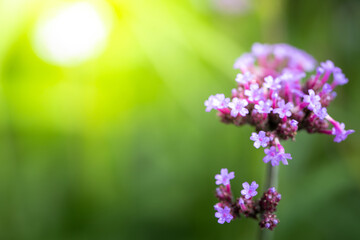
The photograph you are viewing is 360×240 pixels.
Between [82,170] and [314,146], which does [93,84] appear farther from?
[314,146]

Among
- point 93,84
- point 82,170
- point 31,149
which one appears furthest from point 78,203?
point 93,84

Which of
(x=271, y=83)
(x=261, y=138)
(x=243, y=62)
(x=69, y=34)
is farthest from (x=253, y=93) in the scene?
(x=69, y=34)

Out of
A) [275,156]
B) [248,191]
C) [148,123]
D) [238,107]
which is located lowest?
[248,191]

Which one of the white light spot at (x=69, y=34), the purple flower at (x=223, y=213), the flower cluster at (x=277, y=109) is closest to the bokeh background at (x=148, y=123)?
the white light spot at (x=69, y=34)

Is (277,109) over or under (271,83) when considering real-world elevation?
under

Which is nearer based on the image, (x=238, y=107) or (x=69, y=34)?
(x=238, y=107)

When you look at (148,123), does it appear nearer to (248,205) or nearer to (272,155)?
(248,205)

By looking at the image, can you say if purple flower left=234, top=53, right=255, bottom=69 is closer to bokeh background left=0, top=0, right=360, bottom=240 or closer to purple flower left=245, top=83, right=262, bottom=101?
purple flower left=245, top=83, right=262, bottom=101
